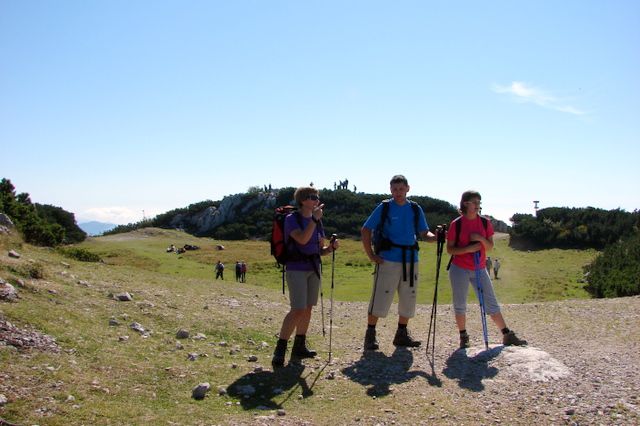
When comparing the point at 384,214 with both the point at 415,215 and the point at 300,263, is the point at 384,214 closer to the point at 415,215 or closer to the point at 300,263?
the point at 415,215

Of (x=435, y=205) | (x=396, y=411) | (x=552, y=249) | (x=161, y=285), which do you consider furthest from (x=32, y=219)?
(x=435, y=205)

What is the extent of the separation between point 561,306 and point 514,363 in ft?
26.5

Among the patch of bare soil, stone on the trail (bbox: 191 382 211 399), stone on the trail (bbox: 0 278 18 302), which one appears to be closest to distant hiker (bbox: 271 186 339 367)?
stone on the trail (bbox: 191 382 211 399)

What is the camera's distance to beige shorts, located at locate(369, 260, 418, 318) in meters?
8.36

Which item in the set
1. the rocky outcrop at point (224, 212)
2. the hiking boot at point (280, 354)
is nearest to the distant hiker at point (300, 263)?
the hiking boot at point (280, 354)

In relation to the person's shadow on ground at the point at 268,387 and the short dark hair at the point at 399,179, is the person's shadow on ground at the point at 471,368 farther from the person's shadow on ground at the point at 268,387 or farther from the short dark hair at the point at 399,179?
the short dark hair at the point at 399,179

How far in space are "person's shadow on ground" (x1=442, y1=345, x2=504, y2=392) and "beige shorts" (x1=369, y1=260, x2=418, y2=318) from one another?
38.4 inches

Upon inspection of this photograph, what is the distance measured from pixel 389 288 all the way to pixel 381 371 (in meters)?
1.44

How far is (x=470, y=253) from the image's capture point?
27.5 feet

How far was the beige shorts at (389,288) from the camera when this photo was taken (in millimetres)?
8359

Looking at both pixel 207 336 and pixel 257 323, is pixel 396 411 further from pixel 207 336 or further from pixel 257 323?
pixel 257 323

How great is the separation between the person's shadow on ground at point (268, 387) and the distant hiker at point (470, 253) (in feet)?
8.88

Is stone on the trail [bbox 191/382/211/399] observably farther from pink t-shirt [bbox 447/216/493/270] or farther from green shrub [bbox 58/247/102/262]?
green shrub [bbox 58/247/102/262]

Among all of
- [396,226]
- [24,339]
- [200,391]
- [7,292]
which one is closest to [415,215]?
[396,226]
